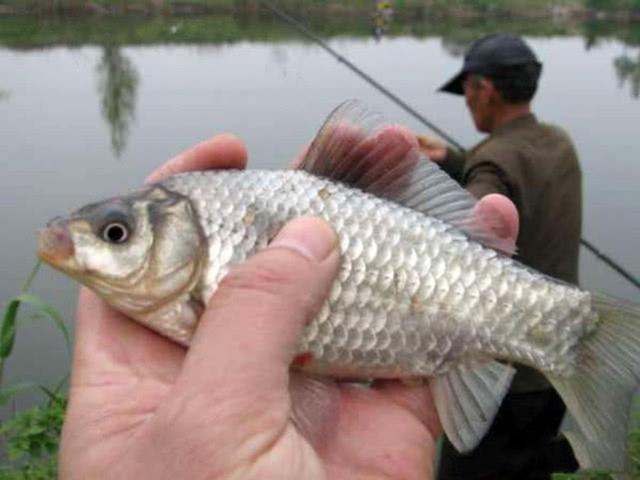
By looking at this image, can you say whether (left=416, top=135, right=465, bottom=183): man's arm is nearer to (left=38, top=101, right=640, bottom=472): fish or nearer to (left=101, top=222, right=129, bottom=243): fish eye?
(left=38, top=101, right=640, bottom=472): fish

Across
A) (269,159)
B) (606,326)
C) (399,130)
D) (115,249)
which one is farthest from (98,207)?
(269,159)

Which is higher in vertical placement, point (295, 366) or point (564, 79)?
point (295, 366)

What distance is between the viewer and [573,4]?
97.2 feet

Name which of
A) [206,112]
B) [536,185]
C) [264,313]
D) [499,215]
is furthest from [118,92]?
[264,313]

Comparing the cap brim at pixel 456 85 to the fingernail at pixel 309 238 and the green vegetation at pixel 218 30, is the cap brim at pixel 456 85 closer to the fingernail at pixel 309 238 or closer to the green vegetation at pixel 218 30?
the fingernail at pixel 309 238

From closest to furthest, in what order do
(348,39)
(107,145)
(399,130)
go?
(399,130), (107,145), (348,39)

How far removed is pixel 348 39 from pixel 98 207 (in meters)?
16.7

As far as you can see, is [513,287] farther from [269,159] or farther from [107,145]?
[107,145]

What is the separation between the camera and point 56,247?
5.33 ft

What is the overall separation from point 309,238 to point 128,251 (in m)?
0.35

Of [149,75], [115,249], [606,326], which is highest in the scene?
[115,249]

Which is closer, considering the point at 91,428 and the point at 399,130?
the point at 91,428

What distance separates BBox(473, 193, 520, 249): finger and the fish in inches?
1.1

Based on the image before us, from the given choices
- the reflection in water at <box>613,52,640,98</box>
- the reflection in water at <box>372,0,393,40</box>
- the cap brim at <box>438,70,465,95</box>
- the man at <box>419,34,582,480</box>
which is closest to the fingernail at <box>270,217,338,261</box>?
the man at <box>419,34,582,480</box>
